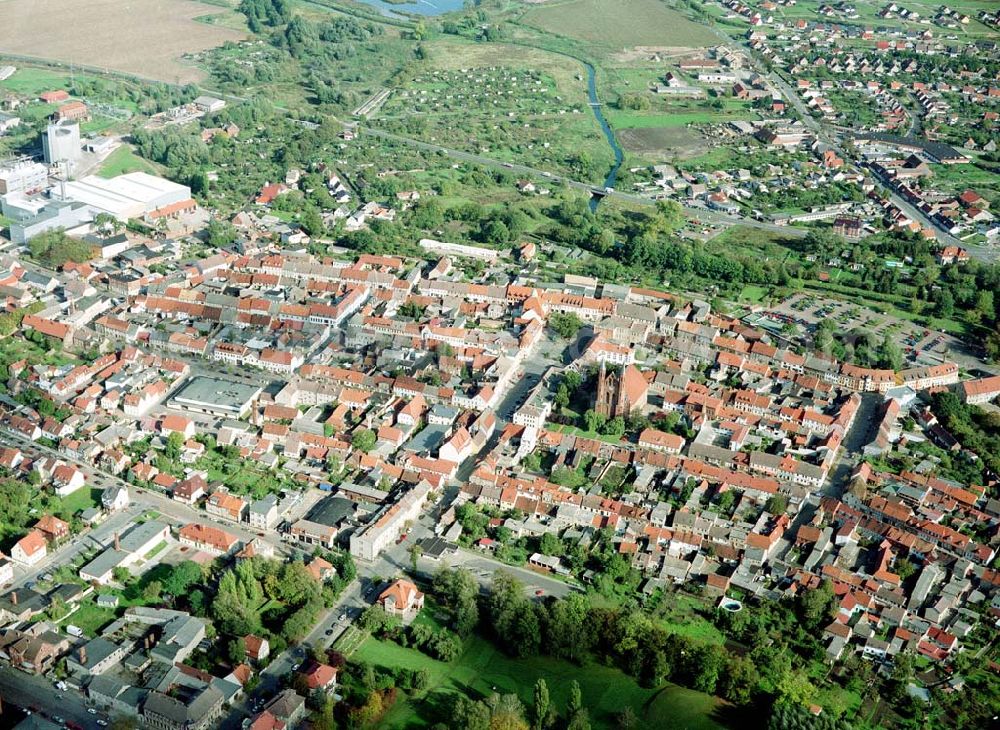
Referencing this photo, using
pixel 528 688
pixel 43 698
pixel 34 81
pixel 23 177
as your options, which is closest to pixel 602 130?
pixel 23 177

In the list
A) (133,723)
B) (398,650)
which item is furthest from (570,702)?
(133,723)

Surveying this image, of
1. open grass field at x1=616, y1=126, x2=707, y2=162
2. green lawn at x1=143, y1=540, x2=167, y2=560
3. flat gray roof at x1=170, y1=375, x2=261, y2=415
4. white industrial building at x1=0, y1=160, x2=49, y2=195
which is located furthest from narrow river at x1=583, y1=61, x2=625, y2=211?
green lawn at x1=143, y1=540, x2=167, y2=560

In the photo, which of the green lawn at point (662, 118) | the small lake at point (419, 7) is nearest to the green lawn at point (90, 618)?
the green lawn at point (662, 118)

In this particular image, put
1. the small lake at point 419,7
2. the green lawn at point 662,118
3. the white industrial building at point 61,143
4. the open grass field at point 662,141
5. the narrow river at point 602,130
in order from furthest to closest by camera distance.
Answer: the small lake at point 419,7 < the green lawn at point 662,118 < the open grass field at point 662,141 < the narrow river at point 602,130 < the white industrial building at point 61,143

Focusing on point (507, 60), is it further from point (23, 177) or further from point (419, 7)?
point (23, 177)

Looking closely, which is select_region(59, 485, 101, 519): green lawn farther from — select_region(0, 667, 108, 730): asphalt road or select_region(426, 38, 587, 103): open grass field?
select_region(426, 38, 587, 103): open grass field

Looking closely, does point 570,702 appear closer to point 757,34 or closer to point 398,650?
point 398,650

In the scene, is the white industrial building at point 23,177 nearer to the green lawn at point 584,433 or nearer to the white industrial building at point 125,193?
the white industrial building at point 125,193
